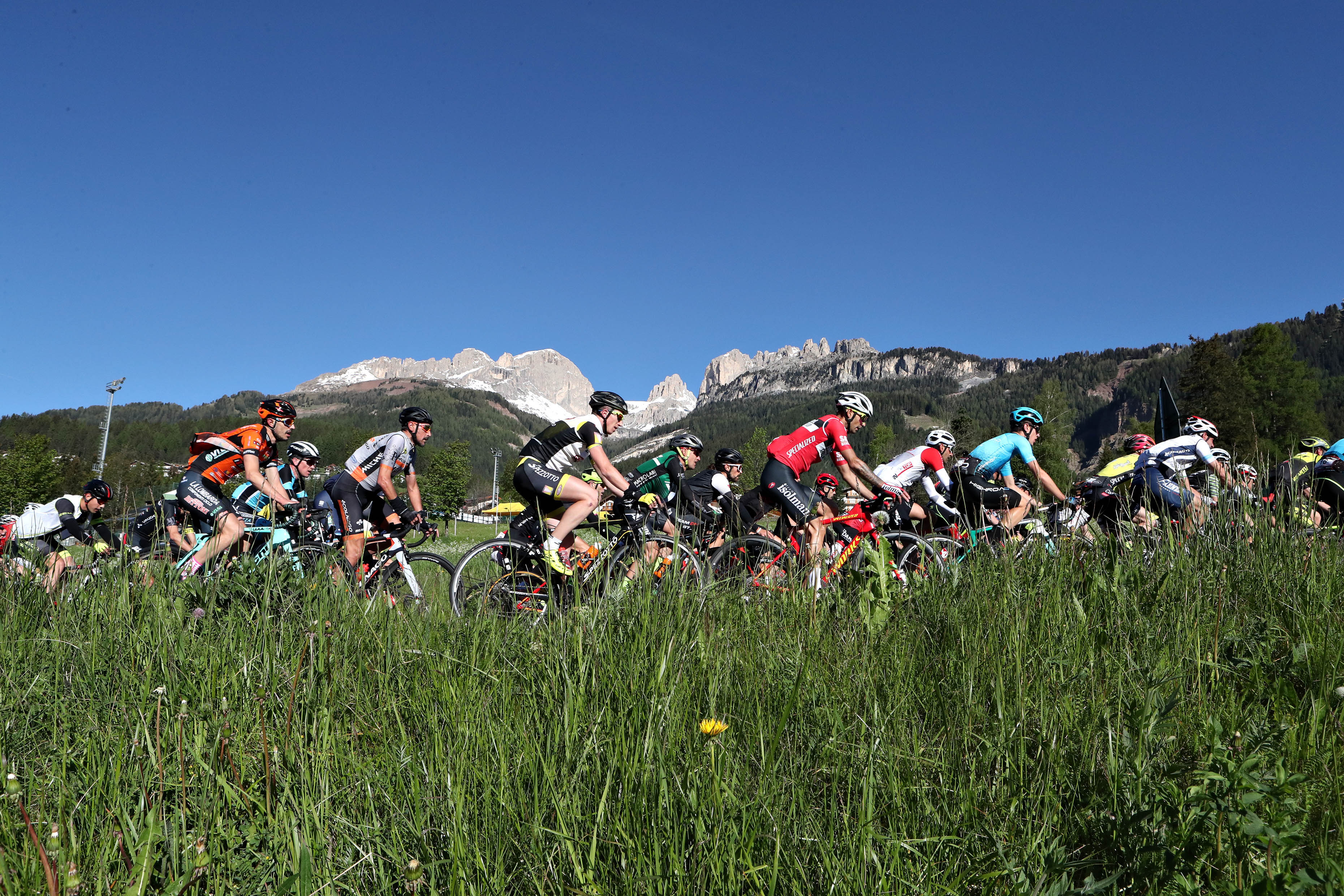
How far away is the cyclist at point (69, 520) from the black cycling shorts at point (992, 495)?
10.0 m

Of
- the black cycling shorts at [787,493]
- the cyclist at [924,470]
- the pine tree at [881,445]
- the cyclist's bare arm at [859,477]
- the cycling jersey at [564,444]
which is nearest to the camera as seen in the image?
the cycling jersey at [564,444]

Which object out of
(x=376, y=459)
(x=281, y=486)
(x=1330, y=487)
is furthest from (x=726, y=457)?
(x=1330, y=487)

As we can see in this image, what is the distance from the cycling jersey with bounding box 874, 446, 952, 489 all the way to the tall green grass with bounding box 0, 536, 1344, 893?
537cm

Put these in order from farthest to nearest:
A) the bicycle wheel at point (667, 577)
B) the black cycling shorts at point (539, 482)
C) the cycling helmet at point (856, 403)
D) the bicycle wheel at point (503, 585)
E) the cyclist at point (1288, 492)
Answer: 1. the cycling helmet at point (856, 403)
2. the black cycling shorts at point (539, 482)
3. the cyclist at point (1288, 492)
4. the bicycle wheel at point (503, 585)
5. the bicycle wheel at point (667, 577)

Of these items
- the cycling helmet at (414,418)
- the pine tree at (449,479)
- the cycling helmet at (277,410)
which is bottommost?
the pine tree at (449,479)

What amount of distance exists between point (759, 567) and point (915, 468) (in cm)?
430

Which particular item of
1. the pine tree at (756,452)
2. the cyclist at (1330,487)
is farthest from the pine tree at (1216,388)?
the cyclist at (1330,487)

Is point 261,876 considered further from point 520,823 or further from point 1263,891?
point 1263,891

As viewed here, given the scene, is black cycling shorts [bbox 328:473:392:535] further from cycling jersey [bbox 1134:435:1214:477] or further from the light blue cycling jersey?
cycling jersey [bbox 1134:435:1214:477]

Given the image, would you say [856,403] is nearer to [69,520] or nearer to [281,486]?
[281,486]

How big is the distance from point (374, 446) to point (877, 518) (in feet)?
19.5

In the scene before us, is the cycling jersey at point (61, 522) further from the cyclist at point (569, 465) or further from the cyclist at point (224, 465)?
the cyclist at point (569, 465)

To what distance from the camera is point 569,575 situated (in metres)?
4.80

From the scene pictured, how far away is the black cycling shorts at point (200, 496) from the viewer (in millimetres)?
7457
